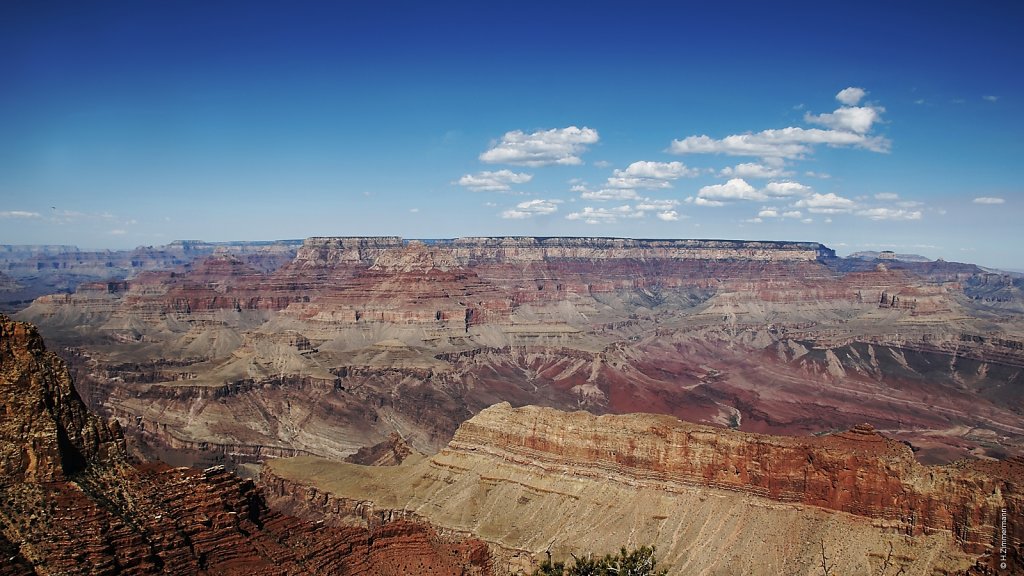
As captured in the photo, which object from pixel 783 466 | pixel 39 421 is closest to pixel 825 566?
pixel 783 466

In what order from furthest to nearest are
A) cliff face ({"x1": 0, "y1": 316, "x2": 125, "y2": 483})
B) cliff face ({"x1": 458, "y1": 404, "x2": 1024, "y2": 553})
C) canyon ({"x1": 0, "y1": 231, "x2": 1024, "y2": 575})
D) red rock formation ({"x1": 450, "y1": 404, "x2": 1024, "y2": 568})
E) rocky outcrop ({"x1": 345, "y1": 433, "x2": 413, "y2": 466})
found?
rocky outcrop ({"x1": 345, "y1": 433, "x2": 413, "y2": 466})
cliff face ({"x1": 458, "y1": 404, "x2": 1024, "y2": 553})
red rock formation ({"x1": 450, "y1": 404, "x2": 1024, "y2": 568})
canyon ({"x1": 0, "y1": 231, "x2": 1024, "y2": 575})
cliff face ({"x1": 0, "y1": 316, "x2": 125, "y2": 483})

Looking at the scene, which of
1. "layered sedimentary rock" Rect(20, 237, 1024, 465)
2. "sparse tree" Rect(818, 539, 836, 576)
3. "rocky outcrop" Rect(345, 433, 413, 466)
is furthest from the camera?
"layered sedimentary rock" Rect(20, 237, 1024, 465)

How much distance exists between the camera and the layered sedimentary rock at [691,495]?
49625mm

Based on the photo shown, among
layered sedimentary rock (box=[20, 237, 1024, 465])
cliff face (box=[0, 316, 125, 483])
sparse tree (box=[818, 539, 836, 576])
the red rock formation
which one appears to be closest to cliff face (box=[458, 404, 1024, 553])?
the red rock formation

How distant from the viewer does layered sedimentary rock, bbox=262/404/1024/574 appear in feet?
163

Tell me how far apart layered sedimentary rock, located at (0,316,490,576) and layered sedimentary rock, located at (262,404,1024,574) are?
2199 centimetres

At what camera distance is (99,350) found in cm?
17150

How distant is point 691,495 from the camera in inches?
2299

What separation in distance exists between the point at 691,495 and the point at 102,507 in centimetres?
4077

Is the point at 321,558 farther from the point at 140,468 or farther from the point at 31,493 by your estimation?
the point at 31,493

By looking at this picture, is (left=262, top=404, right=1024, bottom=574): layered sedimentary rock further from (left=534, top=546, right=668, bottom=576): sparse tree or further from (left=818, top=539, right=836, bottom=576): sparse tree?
(left=534, top=546, right=668, bottom=576): sparse tree

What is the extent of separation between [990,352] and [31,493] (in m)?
189

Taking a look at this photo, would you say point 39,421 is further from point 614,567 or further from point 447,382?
point 447,382

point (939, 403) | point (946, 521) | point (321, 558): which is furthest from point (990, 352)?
point (321, 558)
